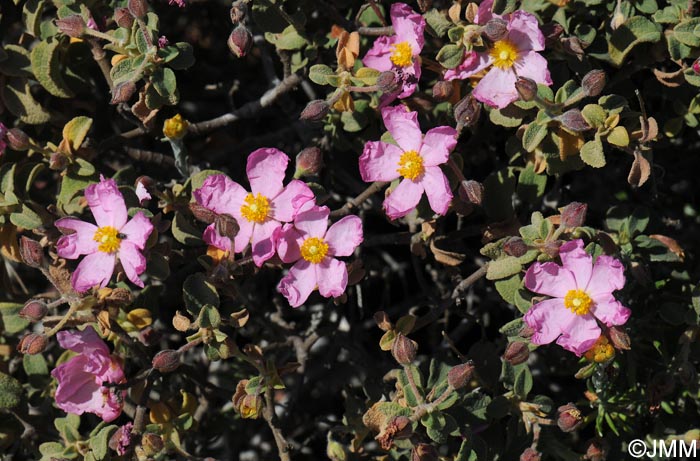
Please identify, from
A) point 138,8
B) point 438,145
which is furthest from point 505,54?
point 138,8

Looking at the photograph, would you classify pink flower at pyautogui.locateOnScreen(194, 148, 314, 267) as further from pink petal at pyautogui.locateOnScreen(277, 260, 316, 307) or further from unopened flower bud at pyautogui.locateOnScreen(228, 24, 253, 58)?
unopened flower bud at pyautogui.locateOnScreen(228, 24, 253, 58)

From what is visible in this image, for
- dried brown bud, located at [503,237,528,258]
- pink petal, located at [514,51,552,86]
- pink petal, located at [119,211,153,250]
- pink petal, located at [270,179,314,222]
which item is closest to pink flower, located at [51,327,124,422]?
pink petal, located at [119,211,153,250]

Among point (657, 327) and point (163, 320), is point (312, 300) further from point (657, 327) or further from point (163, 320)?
point (657, 327)

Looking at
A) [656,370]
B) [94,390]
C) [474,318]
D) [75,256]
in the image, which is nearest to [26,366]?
[94,390]

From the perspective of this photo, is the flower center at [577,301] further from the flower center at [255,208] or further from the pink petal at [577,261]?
the flower center at [255,208]

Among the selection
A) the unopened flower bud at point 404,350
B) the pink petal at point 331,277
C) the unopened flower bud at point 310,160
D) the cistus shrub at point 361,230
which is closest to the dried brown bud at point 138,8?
the cistus shrub at point 361,230
